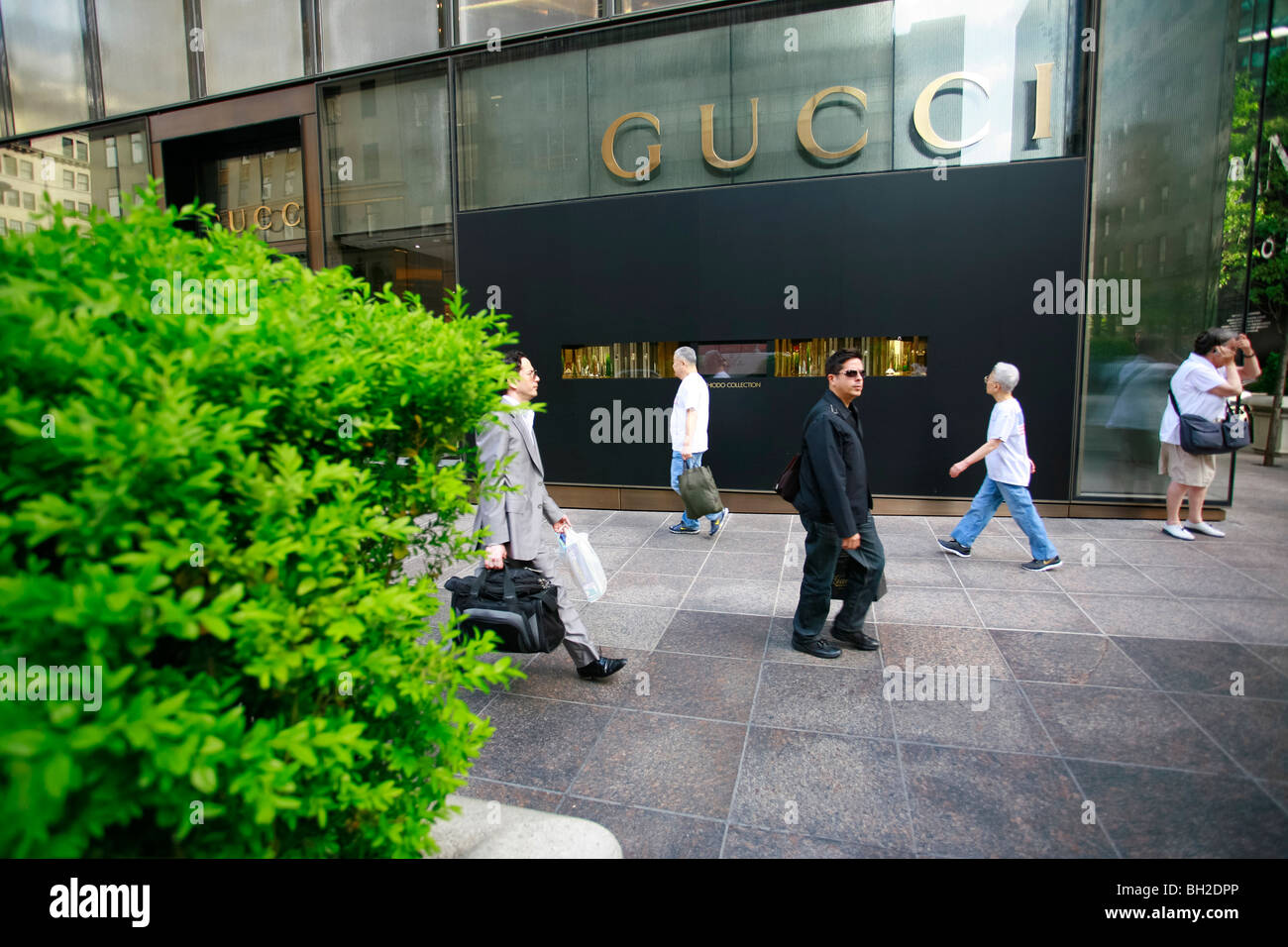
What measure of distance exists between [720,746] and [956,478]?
6.47 m

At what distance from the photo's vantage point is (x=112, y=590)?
1.30 meters

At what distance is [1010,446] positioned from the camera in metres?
7.04

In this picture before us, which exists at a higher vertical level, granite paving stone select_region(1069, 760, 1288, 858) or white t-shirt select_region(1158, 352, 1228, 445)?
white t-shirt select_region(1158, 352, 1228, 445)

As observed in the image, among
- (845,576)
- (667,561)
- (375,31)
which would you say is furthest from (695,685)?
(375,31)

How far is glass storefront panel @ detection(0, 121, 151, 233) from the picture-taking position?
41.2ft

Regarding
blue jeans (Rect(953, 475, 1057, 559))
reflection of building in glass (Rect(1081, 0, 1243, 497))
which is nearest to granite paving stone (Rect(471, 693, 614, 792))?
blue jeans (Rect(953, 475, 1057, 559))

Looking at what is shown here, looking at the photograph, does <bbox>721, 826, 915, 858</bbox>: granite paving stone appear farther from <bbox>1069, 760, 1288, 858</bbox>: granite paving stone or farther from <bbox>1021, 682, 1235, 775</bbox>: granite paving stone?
<bbox>1021, 682, 1235, 775</bbox>: granite paving stone

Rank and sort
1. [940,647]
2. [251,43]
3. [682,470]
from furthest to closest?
[251,43]
[682,470]
[940,647]

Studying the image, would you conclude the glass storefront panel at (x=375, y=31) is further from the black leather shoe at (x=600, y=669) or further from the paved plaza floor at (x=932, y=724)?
the black leather shoe at (x=600, y=669)

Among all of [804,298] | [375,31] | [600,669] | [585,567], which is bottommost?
[600,669]

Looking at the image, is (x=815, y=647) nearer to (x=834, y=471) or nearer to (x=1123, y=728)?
(x=834, y=471)

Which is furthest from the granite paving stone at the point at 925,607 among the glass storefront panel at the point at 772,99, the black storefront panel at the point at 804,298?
the glass storefront panel at the point at 772,99

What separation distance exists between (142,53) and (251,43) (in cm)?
239

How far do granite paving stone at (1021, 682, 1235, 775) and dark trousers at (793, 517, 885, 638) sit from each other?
1.11m
